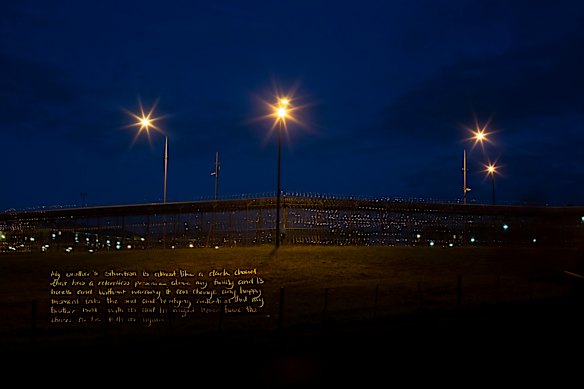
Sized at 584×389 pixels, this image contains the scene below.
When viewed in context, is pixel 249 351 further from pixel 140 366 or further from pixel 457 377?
pixel 457 377

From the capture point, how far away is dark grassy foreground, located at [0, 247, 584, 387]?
12.7 meters

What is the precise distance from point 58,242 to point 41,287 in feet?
115

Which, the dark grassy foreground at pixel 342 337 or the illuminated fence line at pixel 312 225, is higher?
the illuminated fence line at pixel 312 225

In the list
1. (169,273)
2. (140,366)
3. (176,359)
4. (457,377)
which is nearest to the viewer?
(457,377)

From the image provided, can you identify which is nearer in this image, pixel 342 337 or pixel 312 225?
pixel 342 337

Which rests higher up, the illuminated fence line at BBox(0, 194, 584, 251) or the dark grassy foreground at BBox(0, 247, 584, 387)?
the illuminated fence line at BBox(0, 194, 584, 251)

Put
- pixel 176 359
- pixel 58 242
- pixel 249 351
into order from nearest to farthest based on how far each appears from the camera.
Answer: pixel 176 359 → pixel 249 351 → pixel 58 242

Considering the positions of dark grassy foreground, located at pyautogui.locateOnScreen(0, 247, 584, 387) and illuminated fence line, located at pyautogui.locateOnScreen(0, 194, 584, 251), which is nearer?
dark grassy foreground, located at pyautogui.locateOnScreen(0, 247, 584, 387)

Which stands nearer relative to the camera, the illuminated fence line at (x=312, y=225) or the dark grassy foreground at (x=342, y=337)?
the dark grassy foreground at (x=342, y=337)

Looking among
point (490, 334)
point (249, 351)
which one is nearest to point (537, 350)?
point (490, 334)

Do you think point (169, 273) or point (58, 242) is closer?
point (169, 273)

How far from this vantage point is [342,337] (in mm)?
18875

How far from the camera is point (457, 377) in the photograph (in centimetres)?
1191

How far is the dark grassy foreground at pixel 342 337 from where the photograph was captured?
41.8 feet
